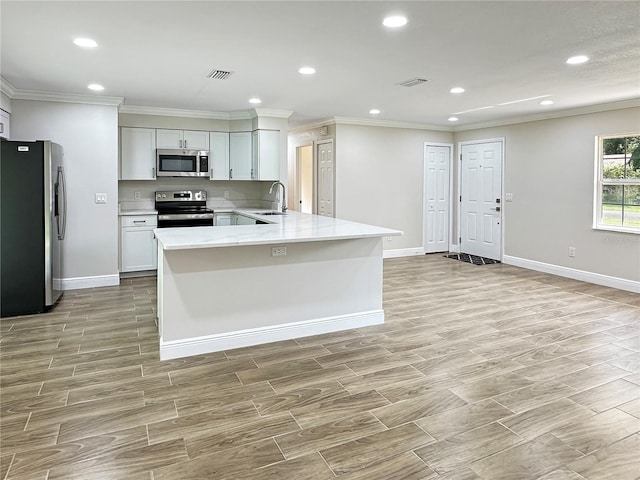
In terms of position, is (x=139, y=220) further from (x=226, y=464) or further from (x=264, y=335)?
(x=226, y=464)

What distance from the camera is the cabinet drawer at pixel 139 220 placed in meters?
5.87

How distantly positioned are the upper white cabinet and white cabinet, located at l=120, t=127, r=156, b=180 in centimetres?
11

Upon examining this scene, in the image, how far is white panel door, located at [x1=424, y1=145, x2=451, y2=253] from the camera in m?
8.02

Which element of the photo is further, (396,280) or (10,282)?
(396,280)

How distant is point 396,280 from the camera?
19.6 ft

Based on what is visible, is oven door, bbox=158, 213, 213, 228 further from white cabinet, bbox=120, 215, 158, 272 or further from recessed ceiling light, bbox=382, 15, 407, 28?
recessed ceiling light, bbox=382, 15, 407, 28

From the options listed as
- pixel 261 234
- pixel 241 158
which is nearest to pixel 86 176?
pixel 241 158

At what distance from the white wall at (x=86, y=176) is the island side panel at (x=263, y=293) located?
2.29m

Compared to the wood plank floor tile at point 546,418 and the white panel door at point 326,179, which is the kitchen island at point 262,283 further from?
the white panel door at point 326,179

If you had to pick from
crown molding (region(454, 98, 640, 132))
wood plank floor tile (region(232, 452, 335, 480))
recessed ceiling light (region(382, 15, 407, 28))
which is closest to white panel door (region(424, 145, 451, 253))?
crown molding (region(454, 98, 640, 132))

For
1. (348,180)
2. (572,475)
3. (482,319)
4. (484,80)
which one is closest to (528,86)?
(484,80)

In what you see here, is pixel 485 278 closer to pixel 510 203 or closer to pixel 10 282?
pixel 510 203

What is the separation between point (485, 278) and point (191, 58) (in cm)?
470

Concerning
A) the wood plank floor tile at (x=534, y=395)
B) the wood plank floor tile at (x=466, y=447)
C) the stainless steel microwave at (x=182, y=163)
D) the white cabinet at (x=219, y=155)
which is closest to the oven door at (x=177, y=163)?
the stainless steel microwave at (x=182, y=163)
